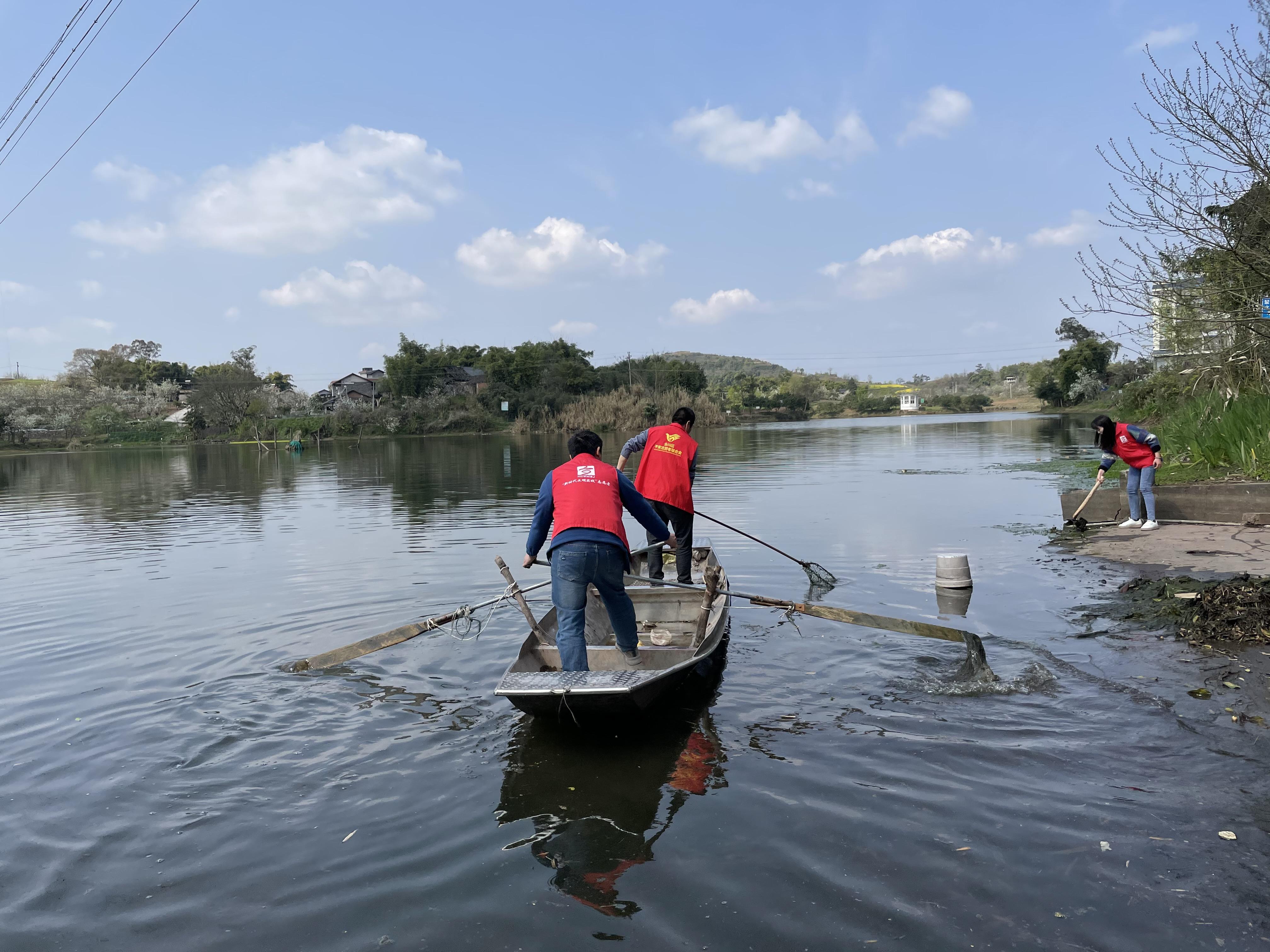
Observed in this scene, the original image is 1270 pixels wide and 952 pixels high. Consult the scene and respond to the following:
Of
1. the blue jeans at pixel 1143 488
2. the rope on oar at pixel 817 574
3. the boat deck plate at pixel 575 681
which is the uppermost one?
the blue jeans at pixel 1143 488

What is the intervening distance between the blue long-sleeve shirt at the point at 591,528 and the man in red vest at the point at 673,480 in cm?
253

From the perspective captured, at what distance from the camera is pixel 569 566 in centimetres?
619

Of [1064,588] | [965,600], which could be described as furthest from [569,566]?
[1064,588]

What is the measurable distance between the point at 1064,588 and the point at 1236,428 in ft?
21.8

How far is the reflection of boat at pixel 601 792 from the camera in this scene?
14.0 ft

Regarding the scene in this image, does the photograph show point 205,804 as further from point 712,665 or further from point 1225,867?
point 1225,867

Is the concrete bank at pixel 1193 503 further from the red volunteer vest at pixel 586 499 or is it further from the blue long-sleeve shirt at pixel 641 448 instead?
the red volunteer vest at pixel 586 499

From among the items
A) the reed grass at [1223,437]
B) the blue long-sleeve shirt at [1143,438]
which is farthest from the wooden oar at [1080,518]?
the reed grass at [1223,437]

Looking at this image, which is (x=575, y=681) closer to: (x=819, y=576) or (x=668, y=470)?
(x=668, y=470)

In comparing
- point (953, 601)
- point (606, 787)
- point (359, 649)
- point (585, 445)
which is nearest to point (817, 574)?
point (953, 601)

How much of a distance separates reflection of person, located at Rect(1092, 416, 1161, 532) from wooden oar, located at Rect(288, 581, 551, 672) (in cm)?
965

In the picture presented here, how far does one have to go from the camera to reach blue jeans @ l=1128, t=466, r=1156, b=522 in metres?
12.9

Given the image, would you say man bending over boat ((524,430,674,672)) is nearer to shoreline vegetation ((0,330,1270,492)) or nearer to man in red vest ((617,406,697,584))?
man in red vest ((617,406,697,584))

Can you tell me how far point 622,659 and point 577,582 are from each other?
3.06 feet
